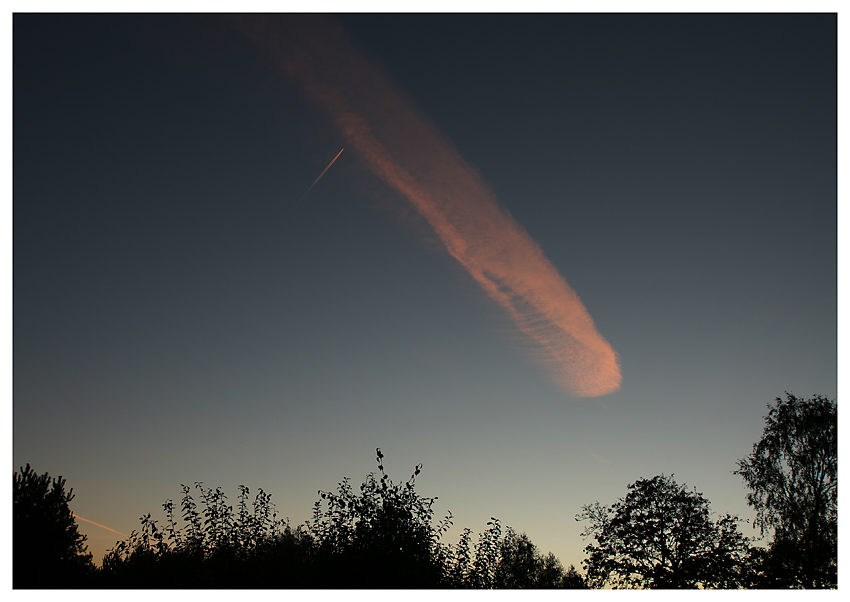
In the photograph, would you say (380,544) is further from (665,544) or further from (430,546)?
(665,544)

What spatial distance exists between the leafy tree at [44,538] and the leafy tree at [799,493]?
3476cm

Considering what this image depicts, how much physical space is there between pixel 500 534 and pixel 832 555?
69.1 ft

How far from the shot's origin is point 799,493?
2923cm

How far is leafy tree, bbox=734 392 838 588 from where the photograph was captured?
27328mm

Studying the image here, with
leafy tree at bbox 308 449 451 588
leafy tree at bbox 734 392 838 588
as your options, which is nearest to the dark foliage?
leafy tree at bbox 308 449 451 588

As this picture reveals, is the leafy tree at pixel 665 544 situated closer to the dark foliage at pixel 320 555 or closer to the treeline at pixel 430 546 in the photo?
the treeline at pixel 430 546

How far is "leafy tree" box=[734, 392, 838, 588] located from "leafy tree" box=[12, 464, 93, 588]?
114ft

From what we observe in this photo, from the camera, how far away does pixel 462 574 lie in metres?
16.9

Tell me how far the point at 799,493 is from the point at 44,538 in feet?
125

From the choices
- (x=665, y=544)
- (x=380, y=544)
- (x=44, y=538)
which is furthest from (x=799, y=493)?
(x=44, y=538)

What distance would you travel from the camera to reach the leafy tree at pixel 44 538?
1797 centimetres
